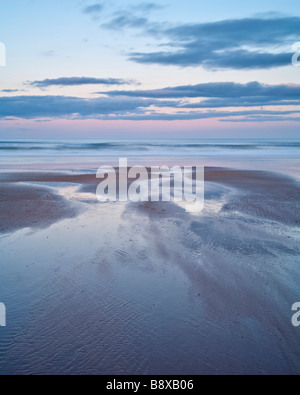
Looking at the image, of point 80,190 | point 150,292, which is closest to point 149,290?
point 150,292

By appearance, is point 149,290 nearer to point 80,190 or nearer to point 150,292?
point 150,292

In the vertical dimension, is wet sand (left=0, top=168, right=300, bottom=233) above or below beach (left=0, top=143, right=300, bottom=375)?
above

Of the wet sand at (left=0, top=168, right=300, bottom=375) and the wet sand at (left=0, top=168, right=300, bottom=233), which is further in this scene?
the wet sand at (left=0, top=168, right=300, bottom=233)

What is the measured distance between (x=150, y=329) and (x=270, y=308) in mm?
1819

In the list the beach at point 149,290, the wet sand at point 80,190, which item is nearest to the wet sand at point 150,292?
the beach at point 149,290

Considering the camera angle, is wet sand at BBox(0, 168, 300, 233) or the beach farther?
wet sand at BBox(0, 168, 300, 233)

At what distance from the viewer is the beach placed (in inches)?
149

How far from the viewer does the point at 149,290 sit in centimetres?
538

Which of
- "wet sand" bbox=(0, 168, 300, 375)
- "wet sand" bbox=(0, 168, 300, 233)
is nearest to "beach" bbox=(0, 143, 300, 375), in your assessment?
"wet sand" bbox=(0, 168, 300, 375)

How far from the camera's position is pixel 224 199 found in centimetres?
1259

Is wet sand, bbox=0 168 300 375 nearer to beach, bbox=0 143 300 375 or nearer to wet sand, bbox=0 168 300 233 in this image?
beach, bbox=0 143 300 375

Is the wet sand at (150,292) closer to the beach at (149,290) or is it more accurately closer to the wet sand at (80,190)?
the beach at (149,290)
